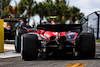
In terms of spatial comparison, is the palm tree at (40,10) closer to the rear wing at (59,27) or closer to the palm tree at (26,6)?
the palm tree at (26,6)

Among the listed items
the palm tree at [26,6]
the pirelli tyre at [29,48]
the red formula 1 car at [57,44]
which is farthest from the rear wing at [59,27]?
the palm tree at [26,6]

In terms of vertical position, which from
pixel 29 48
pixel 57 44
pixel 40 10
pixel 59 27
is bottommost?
pixel 29 48

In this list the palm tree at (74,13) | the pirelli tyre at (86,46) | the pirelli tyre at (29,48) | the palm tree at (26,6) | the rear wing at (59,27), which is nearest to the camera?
the pirelli tyre at (29,48)

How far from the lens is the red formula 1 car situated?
7.50 metres

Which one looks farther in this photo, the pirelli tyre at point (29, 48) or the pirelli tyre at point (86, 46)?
the pirelli tyre at point (86, 46)

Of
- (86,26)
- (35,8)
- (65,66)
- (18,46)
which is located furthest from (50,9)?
(65,66)

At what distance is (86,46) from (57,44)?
3.03 ft

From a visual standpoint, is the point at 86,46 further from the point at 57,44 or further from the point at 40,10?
the point at 40,10

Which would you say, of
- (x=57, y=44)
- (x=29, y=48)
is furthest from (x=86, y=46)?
(x=29, y=48)

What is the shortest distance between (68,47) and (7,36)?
10715mm

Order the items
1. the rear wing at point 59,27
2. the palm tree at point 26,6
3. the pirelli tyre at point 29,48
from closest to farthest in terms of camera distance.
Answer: the pirelli tyre at point 29,48, the rear wing at point 59,27, the palm tree at point 26,6

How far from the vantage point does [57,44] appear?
7.47 meters

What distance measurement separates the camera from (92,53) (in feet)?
25.6

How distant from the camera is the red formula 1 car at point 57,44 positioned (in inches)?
295
